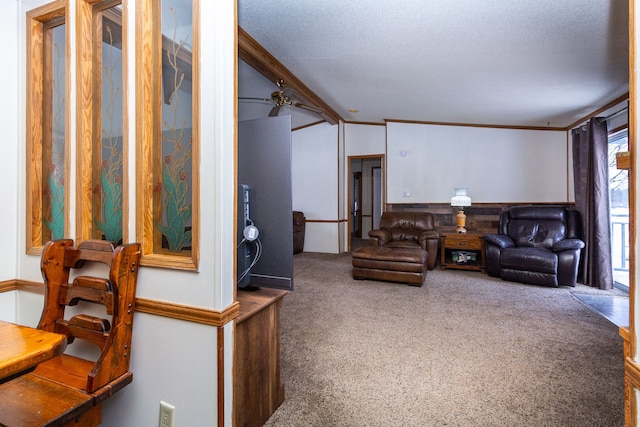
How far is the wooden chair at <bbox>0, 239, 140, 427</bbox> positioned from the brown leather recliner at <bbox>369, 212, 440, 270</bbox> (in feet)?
13.2

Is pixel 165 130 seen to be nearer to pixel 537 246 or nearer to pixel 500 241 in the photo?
pixel 500 241

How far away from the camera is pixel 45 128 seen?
1.64 m

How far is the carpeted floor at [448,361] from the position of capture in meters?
1.61

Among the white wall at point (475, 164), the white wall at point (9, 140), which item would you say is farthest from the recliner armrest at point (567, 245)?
the white wall at point (9, 140)

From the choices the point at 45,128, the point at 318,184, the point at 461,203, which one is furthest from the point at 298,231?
the point at 45,128

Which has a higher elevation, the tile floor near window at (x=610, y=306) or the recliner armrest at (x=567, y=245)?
the recliner armrest at (x=567, y=245)

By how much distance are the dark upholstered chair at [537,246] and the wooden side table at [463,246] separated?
0.75ft

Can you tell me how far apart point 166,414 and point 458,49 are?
11.8 feet

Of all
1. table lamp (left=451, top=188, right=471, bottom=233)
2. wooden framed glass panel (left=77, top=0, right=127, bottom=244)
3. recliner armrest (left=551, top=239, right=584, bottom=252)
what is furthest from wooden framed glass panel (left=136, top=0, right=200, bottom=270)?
table lamp (left=451, top=188, right=471, bottom=233)

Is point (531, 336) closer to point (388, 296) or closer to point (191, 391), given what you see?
point (388, 296)

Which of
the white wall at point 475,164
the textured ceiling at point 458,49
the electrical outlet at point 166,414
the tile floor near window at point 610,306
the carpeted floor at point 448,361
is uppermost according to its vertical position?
the textured ceiling at point 458,49

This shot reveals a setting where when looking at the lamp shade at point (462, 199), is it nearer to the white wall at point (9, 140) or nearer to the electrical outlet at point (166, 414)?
the electrical outlet at point (166, 414)

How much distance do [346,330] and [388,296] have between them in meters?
1.11

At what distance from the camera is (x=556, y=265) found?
152 inches
